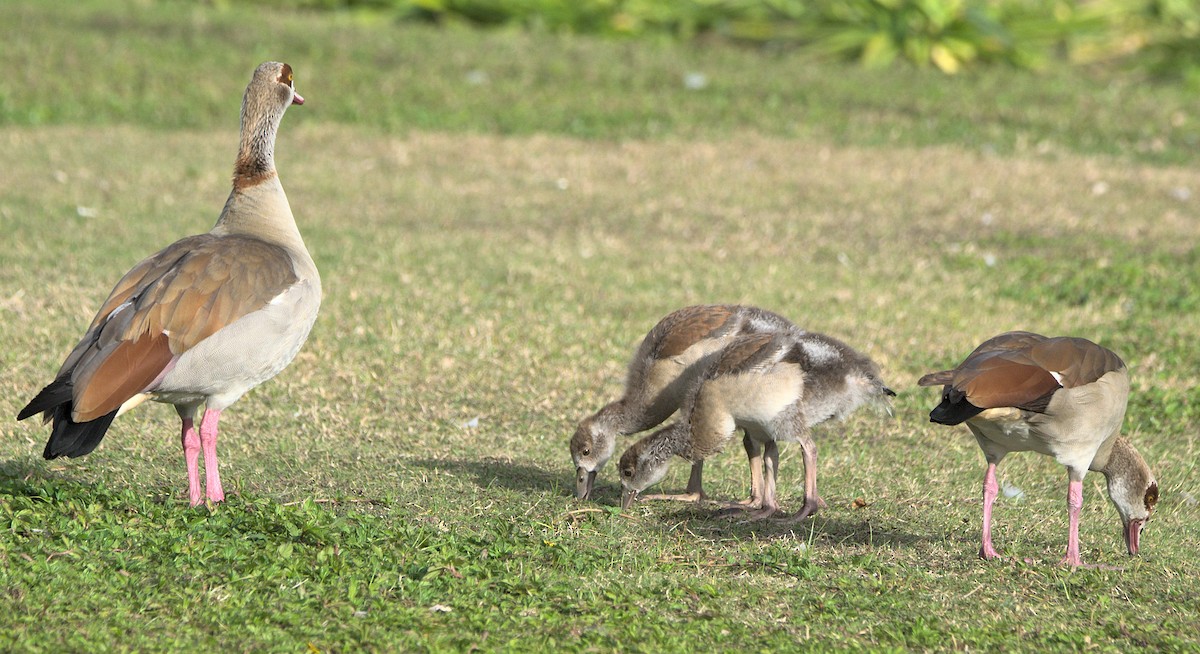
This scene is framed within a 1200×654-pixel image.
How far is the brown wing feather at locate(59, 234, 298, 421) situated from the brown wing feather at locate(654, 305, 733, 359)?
1822 mm

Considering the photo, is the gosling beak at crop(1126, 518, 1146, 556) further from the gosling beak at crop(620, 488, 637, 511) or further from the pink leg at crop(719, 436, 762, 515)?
the gosling beak at crop(620, 488, 637, 511)

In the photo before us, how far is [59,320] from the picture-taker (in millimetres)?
8648

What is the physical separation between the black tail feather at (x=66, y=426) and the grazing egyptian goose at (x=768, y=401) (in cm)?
227

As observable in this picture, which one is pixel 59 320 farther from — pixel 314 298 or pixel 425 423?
pixel 314 298

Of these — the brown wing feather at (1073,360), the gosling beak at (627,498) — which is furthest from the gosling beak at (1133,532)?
the gosling beak at (627,498)

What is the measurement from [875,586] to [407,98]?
11404mm

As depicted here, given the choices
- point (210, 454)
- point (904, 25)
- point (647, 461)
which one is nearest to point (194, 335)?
point (210, 454)

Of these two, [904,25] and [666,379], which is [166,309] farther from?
[904,25]

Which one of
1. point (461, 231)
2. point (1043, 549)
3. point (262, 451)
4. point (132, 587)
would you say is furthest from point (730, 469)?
point (461, 231)

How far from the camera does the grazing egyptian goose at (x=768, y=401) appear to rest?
604 centimetres

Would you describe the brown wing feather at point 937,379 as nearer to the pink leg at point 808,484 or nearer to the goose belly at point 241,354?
the pink leg at point 808,484

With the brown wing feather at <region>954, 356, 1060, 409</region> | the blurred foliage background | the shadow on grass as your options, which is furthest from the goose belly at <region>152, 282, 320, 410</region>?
the blurred foliage background

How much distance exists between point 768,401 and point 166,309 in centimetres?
247

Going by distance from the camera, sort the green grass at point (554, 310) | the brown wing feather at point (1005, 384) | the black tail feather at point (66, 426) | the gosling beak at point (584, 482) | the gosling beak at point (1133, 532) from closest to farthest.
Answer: the green grass at point (554, 310) < the black tail feather at point (66, 426) < the brown wing feather at point (1005, 384) < the gosling beak at point (1133, 532) < the gosling beak at point (584, 482)
